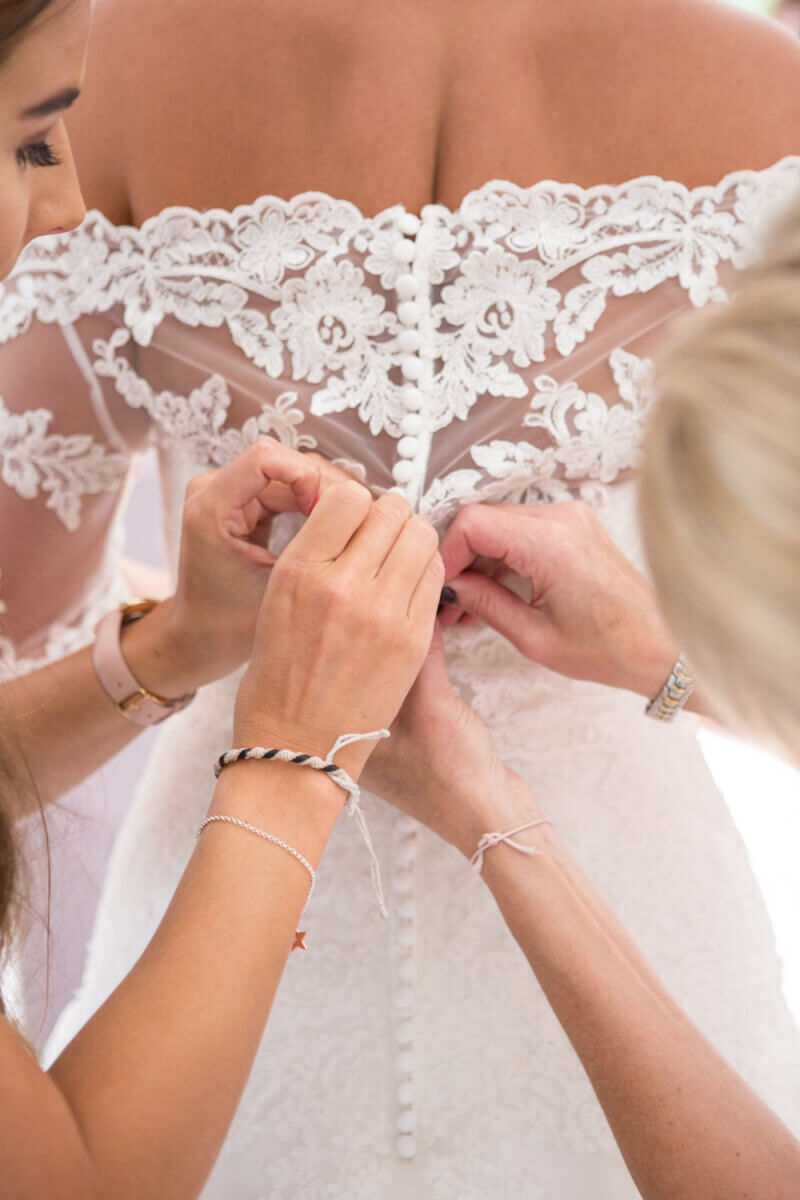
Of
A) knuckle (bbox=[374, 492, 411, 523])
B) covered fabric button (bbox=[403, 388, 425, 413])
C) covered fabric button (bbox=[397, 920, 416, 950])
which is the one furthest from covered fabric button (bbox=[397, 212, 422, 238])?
covered fabric button (bbox=[397, 920, 416, 950])

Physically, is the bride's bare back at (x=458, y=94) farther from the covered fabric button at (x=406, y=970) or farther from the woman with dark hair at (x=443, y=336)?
the covered fabric button at (x=406, y=970)

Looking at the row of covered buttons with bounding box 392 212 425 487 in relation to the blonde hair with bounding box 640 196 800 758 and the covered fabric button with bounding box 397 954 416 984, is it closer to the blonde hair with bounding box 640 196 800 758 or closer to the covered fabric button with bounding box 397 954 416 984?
the blonde hair with bounding box 640 196 800 758

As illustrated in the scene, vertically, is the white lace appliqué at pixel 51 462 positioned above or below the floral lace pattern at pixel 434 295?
below

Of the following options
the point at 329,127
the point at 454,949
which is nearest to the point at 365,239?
the point at 329,127

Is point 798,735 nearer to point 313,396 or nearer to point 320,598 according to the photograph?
point 320,598

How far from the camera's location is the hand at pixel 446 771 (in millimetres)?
1127

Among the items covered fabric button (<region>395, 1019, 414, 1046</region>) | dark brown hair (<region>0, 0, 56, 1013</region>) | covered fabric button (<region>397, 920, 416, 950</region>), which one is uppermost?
dark brown hair (<region>0, 0, 56, 1013</region>)

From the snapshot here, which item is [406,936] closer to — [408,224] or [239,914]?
[239,914]

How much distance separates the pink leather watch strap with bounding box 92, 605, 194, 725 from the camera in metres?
1.31

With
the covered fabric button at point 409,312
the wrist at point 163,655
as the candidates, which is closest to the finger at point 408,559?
the covered fabric button at point 409,312

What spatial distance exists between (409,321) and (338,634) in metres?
0.35

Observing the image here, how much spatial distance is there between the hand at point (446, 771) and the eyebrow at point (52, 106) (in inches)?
23.0

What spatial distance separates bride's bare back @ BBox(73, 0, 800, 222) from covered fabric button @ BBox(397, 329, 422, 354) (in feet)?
0.41

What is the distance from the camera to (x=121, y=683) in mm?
1309
